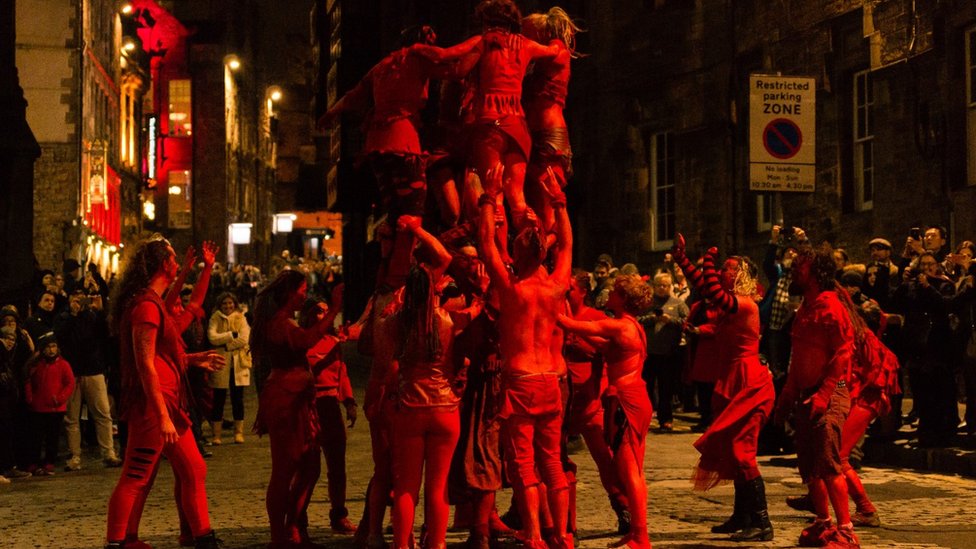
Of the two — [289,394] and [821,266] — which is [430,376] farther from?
[821,266]

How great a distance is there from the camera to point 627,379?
10602 millimetres

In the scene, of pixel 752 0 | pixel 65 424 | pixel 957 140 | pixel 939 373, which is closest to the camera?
A: pixel 939 373

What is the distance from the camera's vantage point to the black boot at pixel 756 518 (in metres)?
11.2

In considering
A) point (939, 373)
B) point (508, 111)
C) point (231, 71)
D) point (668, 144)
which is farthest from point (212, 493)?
point (231, 71)

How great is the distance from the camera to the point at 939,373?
16.3 metres

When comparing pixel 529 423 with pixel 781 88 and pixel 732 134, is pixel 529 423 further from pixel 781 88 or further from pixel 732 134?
pixel 732 134

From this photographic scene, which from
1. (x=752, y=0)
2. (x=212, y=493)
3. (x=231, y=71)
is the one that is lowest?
(x=212, y=493)

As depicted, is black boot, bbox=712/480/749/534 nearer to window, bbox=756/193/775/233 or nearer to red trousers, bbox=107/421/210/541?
red trousers, bbox=107/421/210/541

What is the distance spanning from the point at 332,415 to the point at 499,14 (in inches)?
126

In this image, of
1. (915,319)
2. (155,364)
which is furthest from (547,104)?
(915,319)

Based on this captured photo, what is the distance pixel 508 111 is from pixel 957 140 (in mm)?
11174

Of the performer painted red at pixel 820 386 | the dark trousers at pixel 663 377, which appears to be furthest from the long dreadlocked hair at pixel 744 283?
the dark trousers at pixel 663 377

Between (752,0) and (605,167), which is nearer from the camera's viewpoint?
(752,0)

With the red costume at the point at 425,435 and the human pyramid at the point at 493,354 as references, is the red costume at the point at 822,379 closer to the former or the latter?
the human pyramid at the point at 493,354
